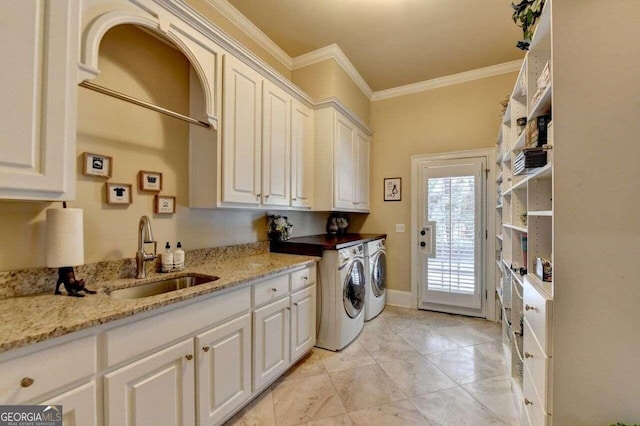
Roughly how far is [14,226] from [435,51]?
370 centimetres

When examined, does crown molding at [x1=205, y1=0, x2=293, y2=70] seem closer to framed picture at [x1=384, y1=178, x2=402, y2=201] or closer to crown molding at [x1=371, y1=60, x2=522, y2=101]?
crown molding at [x1=371, y1=60, x2=522, y2=101]

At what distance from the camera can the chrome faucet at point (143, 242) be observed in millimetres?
1622

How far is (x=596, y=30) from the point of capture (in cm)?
106

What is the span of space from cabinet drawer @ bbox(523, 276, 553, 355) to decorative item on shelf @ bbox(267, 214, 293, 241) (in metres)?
1.93

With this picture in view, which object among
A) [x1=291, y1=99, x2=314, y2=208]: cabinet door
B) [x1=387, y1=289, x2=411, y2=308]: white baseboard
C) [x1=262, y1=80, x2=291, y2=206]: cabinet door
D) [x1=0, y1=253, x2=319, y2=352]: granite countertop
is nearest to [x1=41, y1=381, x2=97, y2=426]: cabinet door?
[x1=0, y1=253, x2=319, y2=352]: granite countertop

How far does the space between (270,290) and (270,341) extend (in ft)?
1.16

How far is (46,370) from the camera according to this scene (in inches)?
35.5

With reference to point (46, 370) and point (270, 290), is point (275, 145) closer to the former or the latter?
point (270, 290)

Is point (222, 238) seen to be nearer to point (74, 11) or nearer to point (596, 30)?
point (74, 11)

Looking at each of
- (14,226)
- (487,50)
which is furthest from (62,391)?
(487,50)

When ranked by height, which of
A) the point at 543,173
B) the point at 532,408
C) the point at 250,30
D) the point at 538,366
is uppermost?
the point at 250,30

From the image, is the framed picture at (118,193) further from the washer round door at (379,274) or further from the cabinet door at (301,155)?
the washer round door at (379,274)

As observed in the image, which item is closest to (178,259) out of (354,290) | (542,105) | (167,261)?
(167,261)

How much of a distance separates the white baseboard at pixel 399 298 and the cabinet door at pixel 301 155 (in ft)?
6.23
